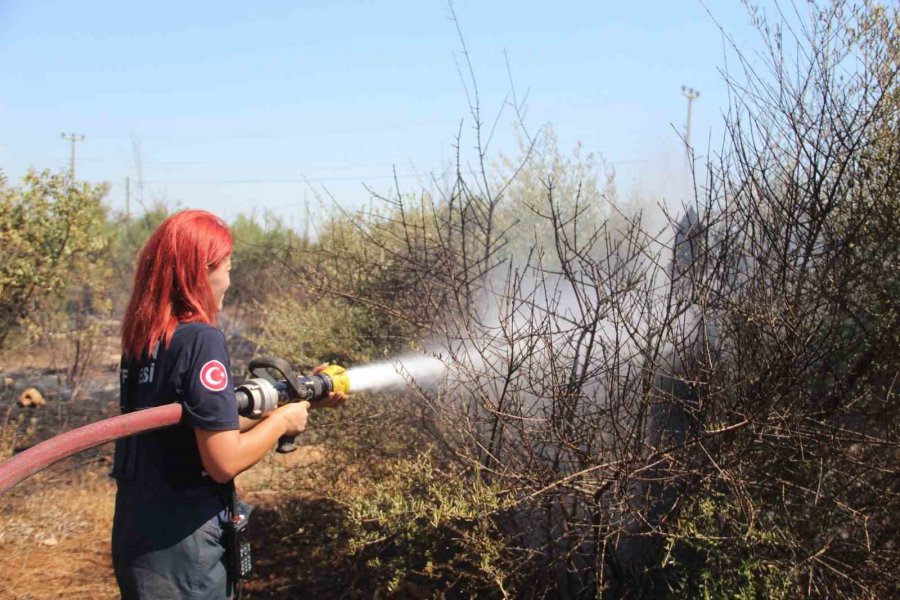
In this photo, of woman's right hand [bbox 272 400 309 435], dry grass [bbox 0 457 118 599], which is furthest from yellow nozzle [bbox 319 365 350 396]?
dry grass [bbox 0 457 118 599]

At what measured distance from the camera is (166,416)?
6.57 ft

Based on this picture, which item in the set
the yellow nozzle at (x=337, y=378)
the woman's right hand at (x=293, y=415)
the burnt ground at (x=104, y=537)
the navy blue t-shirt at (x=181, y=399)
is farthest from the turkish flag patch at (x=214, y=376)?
the burnt ground at (x=104, y=537)

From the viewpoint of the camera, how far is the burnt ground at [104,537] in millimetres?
4453

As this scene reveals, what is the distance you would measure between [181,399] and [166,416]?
0.07 metres

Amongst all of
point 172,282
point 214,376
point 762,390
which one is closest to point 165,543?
point 214,376

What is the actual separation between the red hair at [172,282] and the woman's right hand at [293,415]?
35 centimetres

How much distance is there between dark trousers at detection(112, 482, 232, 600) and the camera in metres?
2.14

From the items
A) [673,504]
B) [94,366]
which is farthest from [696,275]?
[94,366]

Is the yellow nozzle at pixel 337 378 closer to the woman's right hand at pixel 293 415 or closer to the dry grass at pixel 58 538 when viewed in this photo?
the woman's right hand at pixel 293 415

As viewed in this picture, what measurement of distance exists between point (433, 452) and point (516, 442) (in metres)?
0.78

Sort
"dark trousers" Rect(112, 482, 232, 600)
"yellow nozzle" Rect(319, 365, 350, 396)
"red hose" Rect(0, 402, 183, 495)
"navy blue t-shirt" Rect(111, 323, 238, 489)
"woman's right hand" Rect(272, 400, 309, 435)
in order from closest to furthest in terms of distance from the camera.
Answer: "red hose" Rect(0, 402, 183, 495), "navy blue t-shirt" Rect(111, 323, 238, 489), "dark trousers" Rect(112, 482, 232, 600), "woman's right hand" Rect(272, 400, 309, 435), "yellow nozzle" Rect(319, 365, 350, 396)

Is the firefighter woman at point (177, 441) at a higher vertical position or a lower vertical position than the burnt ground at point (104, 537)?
higher

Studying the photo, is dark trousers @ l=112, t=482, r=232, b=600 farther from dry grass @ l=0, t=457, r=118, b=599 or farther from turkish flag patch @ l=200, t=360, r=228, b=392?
dry grass @ l=0, t=457, r=118, b=599

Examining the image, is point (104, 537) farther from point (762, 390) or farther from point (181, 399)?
point (762, 390)
